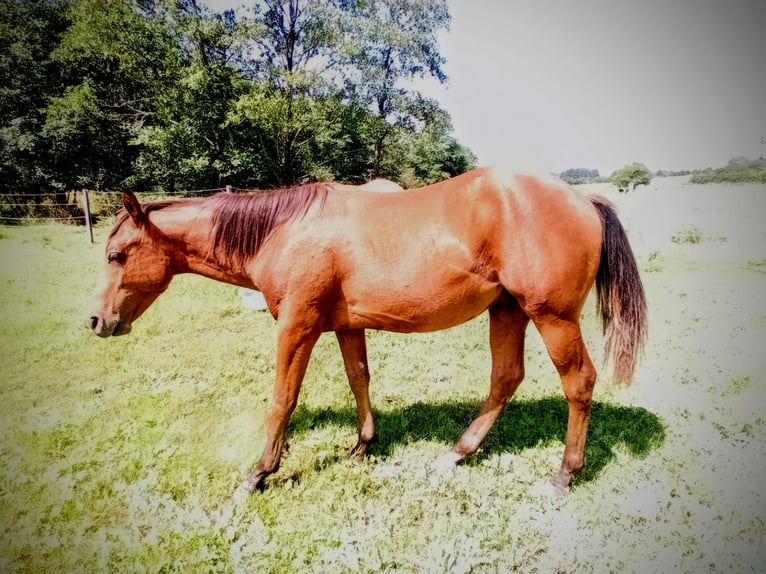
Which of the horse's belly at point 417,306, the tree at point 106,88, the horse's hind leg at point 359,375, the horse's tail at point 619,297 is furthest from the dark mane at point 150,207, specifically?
the tree at point 106,88

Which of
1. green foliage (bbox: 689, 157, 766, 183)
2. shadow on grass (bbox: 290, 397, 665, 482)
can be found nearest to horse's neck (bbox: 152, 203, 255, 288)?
shadow on grass (bbox: 290, 397, 665, 482)

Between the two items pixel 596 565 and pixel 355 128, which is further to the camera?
pixel 355 128

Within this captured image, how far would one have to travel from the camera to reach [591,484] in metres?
2.72

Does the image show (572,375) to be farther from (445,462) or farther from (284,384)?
(284,384)

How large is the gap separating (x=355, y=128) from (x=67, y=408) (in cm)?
2105

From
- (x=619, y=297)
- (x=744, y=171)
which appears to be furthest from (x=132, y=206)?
(x=744, y=171)

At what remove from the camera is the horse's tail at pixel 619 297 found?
253cm

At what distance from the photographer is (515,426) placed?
11.3 feet

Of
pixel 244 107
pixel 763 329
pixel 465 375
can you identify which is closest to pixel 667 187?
pixel 763 329

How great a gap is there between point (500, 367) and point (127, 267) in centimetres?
287

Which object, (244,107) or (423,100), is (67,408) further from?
(423,100)

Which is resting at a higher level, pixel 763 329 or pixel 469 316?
pixel 469 316

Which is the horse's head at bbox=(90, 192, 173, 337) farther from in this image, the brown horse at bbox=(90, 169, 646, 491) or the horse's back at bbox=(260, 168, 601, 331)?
the horse's back at bbox=(260, 168, 601, 331)

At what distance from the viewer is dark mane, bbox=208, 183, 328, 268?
256 cm
